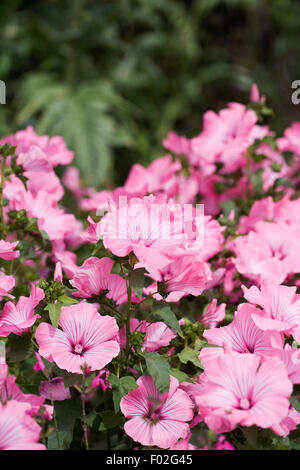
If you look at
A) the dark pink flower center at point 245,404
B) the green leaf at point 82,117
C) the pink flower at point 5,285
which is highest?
the green leaf at point 82,117

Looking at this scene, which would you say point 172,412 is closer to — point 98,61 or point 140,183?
point 140,183

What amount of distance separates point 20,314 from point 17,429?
128mm

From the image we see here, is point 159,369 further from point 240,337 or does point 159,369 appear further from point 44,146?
point 44,146

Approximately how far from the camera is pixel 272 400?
1.46ft

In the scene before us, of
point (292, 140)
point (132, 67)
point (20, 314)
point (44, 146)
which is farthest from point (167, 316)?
point (132, 67)

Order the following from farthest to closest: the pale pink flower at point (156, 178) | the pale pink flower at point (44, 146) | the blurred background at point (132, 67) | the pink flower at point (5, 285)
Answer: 1. the blurred background at point (132, 67)
2. the pale pink flower at point (156, 178)
3. the pale pink flower at point (44, 146)
4. the pink flower at point (5, 285)

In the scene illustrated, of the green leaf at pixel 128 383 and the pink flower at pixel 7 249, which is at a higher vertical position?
the pink flower at pixel 7 249

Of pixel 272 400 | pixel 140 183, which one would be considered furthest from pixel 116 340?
pixel 140 183

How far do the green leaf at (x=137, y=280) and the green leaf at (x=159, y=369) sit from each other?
0.06 metres

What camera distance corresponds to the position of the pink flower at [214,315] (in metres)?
Result: 0.60

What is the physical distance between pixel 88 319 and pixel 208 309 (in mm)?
157

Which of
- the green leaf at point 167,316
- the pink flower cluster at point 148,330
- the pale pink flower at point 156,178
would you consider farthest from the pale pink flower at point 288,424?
the pale pink flower at point 156,178

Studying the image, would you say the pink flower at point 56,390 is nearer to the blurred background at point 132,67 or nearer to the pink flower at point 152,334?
the pink flower at point 152,334

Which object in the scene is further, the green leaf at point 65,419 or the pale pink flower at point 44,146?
the pale pink flower at point 44,146
